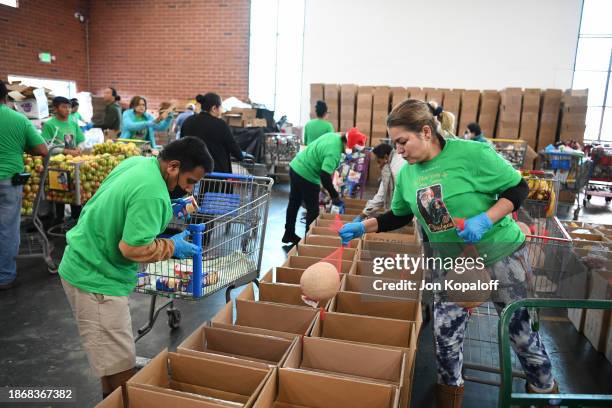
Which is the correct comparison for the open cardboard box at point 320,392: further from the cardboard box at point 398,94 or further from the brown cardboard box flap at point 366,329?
the cardboard box at point 398,94

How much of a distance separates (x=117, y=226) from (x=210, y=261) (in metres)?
0.96

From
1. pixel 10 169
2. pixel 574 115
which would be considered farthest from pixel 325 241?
pixel 574 115

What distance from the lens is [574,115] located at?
952 centimetres

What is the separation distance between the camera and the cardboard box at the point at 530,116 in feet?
31.9

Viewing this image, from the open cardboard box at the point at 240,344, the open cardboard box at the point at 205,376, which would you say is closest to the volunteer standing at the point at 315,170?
the open cardboard box at the point at 240,344

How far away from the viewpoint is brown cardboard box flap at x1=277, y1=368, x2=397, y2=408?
181 cm

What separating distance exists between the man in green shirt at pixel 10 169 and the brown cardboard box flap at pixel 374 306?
2.94 m

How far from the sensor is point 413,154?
2.09m

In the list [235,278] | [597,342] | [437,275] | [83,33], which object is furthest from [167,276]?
[83,33]

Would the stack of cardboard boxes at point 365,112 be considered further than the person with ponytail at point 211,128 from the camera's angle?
Yes

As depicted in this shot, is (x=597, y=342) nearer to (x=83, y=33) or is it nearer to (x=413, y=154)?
(x=413, y=154)

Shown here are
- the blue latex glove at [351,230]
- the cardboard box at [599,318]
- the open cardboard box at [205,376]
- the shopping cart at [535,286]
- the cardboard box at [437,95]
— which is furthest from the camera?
the cardboard box at [437,95]

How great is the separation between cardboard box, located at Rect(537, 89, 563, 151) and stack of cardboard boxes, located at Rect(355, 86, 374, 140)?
11.6 feet

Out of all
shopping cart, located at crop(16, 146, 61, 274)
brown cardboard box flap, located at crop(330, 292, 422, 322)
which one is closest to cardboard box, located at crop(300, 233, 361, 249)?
brown cardboard box flap, located at crop(330, 292, 422, 322)
